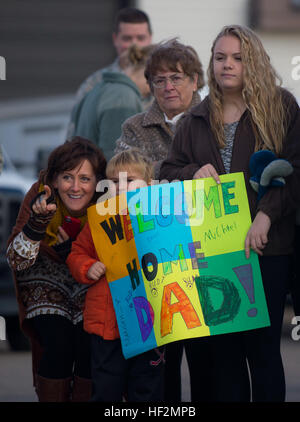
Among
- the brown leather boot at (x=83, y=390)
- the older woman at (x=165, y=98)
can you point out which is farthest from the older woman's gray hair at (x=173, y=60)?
the brown leather boot at (x=83, y=390)

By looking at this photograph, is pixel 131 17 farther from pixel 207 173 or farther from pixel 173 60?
pixel 207 173

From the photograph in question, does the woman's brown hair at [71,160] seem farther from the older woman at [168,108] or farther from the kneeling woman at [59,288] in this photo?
the older woman at [168,108]

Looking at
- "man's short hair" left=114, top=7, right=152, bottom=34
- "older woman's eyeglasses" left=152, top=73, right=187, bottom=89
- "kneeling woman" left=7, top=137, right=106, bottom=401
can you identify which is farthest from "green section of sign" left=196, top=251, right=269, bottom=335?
"man's short hair" left=114, top=7, right=152, bottom=34

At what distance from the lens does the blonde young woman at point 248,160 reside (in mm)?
5125

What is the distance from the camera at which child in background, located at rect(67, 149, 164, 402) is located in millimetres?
5207

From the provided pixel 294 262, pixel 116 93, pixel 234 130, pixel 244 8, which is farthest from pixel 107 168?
pixel 244 8

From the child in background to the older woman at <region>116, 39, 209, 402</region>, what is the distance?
21.3 inches

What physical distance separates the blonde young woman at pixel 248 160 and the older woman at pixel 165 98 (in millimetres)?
474

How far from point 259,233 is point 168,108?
1.04 meters

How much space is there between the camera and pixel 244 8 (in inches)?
595
